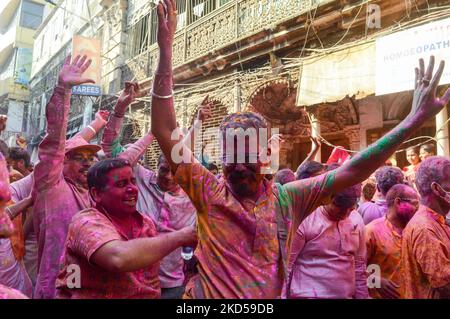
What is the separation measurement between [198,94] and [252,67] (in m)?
2.33

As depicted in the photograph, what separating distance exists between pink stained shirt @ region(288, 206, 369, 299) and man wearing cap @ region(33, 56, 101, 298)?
177 cm

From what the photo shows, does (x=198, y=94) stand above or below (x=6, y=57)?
below

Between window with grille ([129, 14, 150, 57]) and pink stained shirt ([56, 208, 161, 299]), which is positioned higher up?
window with grille ([129, 14, 150, 57])

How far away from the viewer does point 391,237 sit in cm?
331

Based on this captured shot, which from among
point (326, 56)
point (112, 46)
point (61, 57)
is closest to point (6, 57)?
point (61, 57)

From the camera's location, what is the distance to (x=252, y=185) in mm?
1864

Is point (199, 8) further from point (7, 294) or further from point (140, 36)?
point (7, 294)

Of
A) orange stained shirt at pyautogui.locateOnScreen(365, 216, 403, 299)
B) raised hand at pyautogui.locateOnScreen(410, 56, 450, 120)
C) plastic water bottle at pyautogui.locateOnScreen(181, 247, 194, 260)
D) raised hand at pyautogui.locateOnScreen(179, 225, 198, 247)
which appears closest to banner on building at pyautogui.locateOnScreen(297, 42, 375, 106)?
orange stained shirt at pyautogui.locateOnScreen(365, 216, 403, 299)

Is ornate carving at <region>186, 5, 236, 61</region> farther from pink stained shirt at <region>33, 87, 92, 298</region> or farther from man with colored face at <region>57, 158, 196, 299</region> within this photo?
man with colored face at <region>57, 158, 196, 299</region>

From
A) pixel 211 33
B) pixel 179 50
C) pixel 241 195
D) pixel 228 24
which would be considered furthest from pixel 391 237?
pixel 179 50

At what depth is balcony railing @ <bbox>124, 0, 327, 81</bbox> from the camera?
900cm

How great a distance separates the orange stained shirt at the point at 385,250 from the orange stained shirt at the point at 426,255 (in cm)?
60

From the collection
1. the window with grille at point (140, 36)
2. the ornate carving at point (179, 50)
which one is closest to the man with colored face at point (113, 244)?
the ornate carving at point (179, 50)
